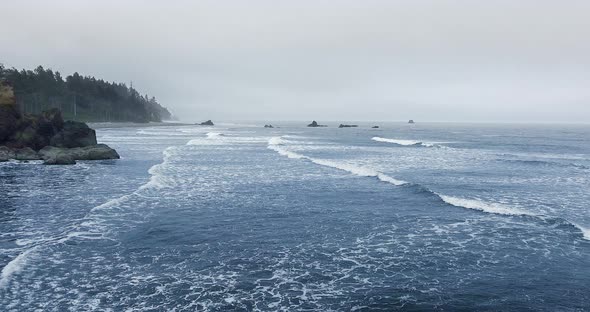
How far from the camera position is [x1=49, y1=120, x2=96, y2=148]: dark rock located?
5162 centimetres

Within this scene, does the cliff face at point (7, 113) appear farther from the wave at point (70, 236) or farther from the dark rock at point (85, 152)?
the wave at point (70, 236)

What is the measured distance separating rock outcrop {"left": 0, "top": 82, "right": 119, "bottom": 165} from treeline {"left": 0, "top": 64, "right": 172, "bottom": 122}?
44356mm

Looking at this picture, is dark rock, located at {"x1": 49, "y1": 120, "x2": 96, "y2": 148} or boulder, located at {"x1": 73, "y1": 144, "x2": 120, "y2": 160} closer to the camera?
boulder, located at {"x1": 73, "y1": 144, "x2": 120, "y2": 160}

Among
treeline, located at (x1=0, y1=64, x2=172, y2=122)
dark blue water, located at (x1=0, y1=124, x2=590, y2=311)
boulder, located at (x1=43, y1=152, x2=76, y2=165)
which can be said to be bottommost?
dark blue water, located at (x1=0, y1=124, x2=590, y2=311)

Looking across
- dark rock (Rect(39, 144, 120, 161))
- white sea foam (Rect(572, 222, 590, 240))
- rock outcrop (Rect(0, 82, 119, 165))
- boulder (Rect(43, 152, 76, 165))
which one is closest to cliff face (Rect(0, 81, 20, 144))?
rock outcrop (Rect(0, 82, 119, 165))

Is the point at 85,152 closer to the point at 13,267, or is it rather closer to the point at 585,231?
the point at 13,267

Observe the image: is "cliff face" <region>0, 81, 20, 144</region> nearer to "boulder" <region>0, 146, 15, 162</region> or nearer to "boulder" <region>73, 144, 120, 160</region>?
"boulder" <region>0, 146, 15, 162</region>

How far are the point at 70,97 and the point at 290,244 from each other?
14684cm

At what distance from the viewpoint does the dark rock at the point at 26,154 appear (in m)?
47.2

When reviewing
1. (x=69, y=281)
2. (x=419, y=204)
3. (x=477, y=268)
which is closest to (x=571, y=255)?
(x=477, y=268)

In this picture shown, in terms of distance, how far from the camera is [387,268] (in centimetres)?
1650

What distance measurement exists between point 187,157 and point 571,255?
1746 inches

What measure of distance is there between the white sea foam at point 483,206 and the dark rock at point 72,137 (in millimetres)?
43742

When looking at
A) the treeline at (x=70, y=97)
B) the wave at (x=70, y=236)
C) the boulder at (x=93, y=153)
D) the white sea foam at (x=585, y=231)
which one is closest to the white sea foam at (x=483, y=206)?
the white sea foam at (x=585, y=231)
